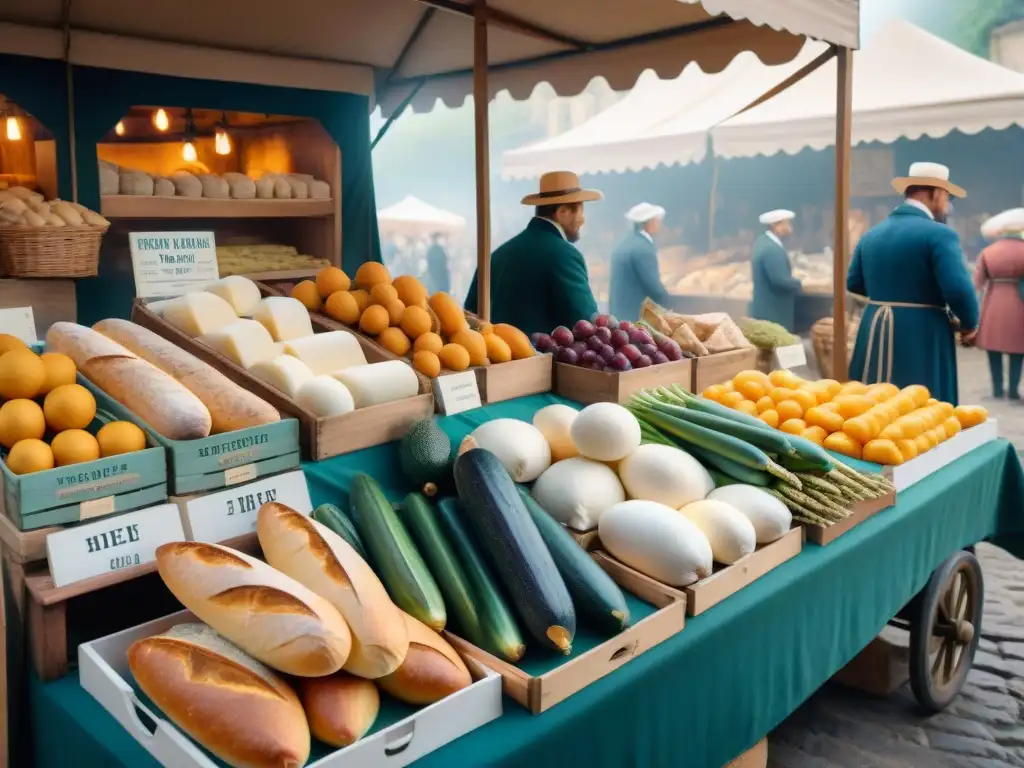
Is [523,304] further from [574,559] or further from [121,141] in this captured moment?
[121,141]

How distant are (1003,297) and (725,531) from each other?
7.33m

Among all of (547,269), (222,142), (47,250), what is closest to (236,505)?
(547,269)

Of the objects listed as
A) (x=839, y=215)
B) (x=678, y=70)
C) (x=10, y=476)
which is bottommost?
(x=10, y=476)

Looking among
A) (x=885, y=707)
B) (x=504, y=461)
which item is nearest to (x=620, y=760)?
(x=504, y=461)

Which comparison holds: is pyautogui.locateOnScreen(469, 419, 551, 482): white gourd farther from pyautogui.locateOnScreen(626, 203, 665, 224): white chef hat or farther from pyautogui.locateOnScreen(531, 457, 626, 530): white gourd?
pyautogui.locateOnScreen(626, 203, 665, 224): white chef hat

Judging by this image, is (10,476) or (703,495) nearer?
(10,476)

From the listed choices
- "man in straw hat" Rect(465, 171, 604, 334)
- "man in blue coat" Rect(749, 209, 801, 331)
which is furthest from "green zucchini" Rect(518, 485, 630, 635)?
"man in blue coat" Rect(749, 209, 801, 331)

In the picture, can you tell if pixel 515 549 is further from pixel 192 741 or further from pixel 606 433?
pixel 192 741

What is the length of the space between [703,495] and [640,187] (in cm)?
1629

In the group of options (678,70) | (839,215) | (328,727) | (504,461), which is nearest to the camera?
(328,727)

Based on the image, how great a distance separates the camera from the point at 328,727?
1.10 metres

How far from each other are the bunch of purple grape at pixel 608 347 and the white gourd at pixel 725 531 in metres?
0.77

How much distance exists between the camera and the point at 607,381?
240 centimetres

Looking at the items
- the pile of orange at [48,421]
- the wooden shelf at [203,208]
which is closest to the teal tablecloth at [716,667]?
the pile of orange at [48,421]
